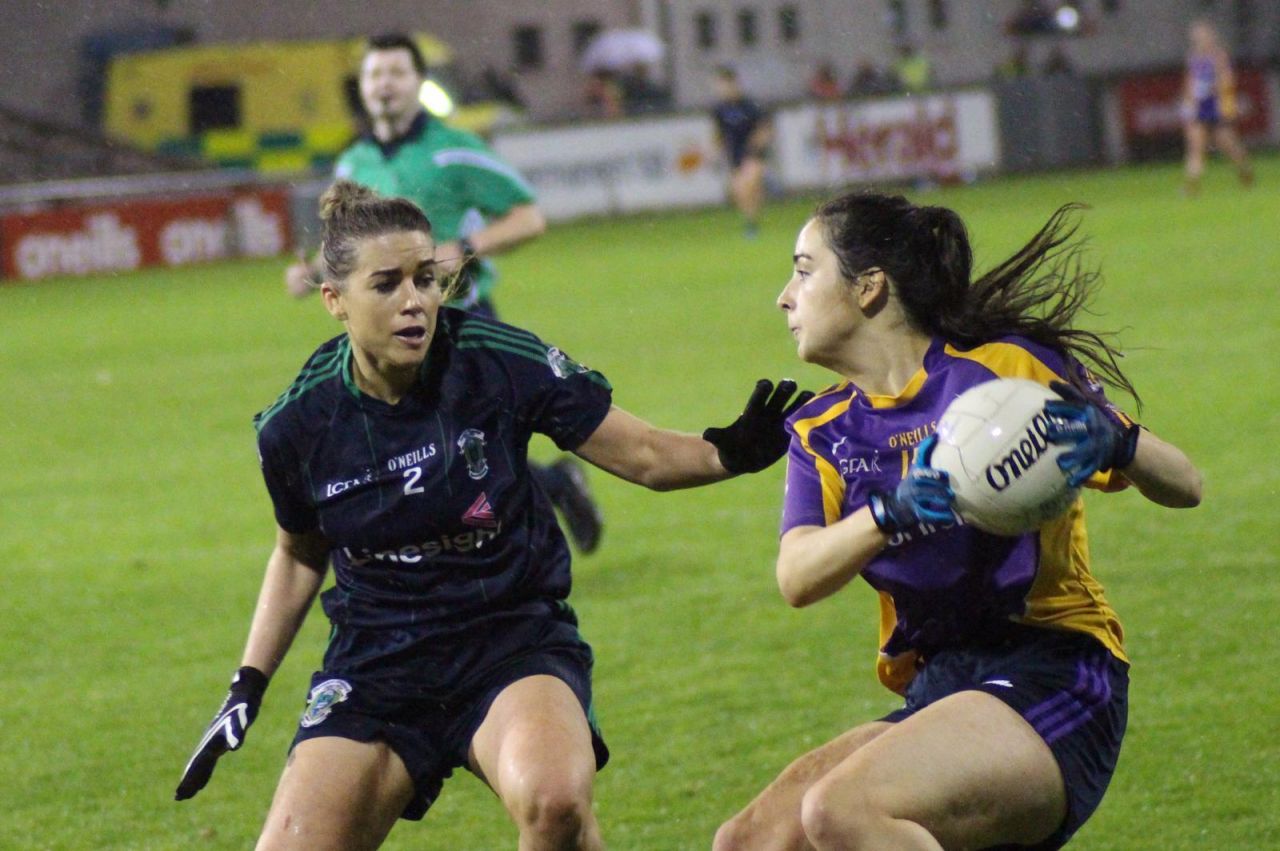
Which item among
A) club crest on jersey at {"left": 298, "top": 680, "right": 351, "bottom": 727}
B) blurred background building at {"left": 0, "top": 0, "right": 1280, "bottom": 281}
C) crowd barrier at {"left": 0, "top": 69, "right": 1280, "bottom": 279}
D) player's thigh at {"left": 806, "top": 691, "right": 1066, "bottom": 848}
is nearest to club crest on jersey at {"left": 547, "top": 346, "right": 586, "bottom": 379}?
club crest on jersey at {"left": 298, "top": 680, "right": 351, "bottom": 727}

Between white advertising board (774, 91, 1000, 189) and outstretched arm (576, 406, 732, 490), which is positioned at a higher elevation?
outstretched arm (576, 406, 732, 490)

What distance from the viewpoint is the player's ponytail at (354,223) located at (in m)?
3.90

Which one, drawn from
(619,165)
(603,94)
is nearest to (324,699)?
(619,165)

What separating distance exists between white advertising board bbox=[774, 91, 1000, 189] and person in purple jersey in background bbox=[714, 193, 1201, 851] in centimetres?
2484

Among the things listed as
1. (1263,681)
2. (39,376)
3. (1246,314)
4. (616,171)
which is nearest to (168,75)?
(616,171)

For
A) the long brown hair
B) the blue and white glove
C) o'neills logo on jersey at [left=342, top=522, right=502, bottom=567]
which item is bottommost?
o'neills logo on jersey at [left=342, top=522, right=502, bottom=567]

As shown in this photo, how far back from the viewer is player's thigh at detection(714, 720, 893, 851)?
11.0 ft

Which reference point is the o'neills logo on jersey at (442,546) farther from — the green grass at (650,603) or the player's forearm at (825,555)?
the green grass at (650,603)

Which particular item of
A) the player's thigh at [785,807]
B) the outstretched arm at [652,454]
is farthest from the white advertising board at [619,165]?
the player's thigh at [785,807]

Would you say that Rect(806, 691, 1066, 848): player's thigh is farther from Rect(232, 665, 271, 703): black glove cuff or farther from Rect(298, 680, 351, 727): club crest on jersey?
Rect(232, 665, 271, 703): black glove cuff

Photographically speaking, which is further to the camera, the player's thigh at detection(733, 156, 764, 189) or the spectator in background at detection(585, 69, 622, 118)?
the spectator in background at detection(585, 69, 622, 118)

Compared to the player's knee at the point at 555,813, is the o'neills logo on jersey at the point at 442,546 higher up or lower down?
higher up

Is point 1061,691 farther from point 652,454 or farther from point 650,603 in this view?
point 650,603

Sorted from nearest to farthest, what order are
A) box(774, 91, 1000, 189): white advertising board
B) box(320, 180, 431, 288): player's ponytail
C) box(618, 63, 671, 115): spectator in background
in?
box(320, 180, 431, 288): player's ponytail < box(774, 91, 1000, 189): white advertising board < box(618, 63, 671, 115): spectator in background
